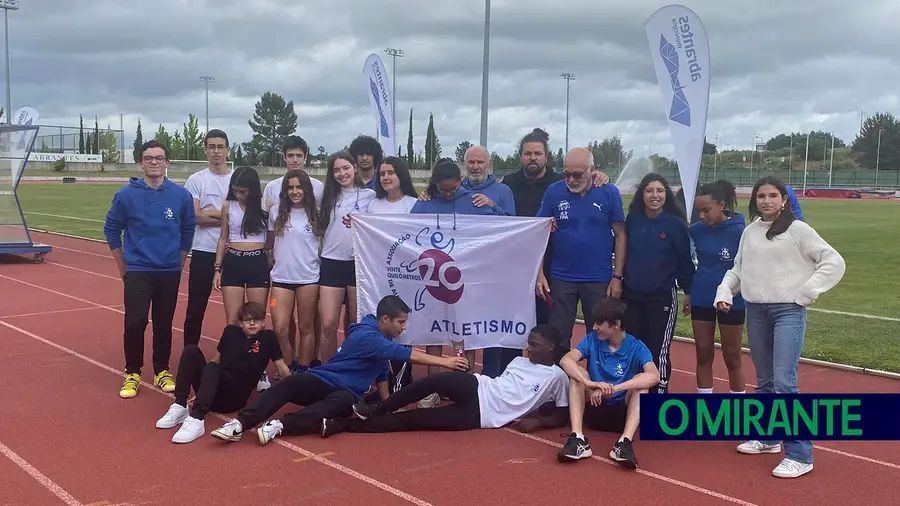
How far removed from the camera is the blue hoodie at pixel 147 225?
247 inches

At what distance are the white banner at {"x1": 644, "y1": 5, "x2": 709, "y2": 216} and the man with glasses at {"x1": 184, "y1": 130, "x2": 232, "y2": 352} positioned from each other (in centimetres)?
573

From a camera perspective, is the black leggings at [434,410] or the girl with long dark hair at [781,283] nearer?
the girl with long dark hair at [781,283]

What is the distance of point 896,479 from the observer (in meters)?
4.70

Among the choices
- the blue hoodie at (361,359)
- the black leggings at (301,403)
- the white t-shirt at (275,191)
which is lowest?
the black leggings at (301,403)

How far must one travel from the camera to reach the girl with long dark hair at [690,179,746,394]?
5.56 m

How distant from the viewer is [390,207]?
6332mm

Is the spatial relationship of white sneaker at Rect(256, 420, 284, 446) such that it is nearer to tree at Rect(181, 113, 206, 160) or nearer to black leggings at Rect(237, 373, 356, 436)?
black leggings at Rect(237, 373, 356, 436)

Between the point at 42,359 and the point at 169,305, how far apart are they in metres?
2.00

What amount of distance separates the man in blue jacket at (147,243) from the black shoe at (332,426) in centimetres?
182

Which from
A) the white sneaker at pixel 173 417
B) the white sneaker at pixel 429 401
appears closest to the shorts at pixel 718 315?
the white sneaker at pixel 429 401

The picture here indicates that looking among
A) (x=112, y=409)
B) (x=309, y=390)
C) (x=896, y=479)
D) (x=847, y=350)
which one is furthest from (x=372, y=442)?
(x=847, y=350)

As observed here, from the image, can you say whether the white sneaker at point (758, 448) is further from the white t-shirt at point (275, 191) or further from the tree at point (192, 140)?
the tree at point (192, 140)

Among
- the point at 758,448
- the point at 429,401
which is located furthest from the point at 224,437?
the point at 758,448

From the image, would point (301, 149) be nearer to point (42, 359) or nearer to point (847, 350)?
point (42, 359)
